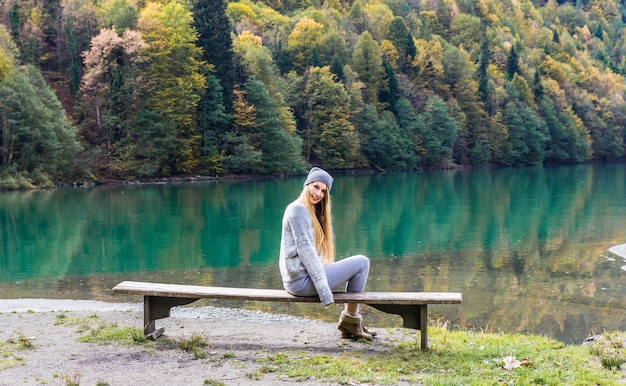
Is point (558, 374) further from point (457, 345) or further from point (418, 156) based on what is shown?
point (418, 156)

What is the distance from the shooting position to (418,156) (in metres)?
78.4

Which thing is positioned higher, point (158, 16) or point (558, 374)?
point (158, 16)

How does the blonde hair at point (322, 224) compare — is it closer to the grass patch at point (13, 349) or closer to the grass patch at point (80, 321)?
the grass patch at point (80, 321)

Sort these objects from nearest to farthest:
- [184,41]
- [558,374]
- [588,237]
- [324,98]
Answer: [558,374] < [588,237] < [184,41] < [324,98]

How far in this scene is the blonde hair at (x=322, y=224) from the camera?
289 inches

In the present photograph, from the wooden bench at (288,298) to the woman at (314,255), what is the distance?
189mm

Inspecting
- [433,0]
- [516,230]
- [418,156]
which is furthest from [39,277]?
[433,0]

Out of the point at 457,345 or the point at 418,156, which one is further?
the point at 418,156

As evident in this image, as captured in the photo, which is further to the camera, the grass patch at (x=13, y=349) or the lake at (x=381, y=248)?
the lake at (x=381, y=248)

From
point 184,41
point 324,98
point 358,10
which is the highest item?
point 358,10

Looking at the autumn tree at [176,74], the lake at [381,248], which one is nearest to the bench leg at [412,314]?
the lake at [381,248]

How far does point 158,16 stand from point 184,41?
347 centimetres

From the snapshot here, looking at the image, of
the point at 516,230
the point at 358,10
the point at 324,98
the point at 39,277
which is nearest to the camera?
the point at 39,277

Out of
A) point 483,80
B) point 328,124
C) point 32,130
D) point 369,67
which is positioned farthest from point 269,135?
point 483,80
